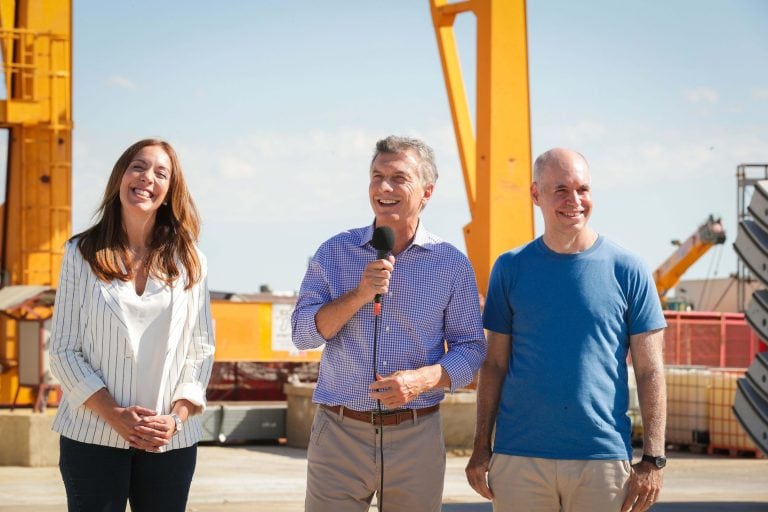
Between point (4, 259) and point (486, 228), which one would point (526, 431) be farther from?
point (4, 259)

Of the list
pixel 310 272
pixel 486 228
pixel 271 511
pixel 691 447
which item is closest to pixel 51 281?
pixel 486 228

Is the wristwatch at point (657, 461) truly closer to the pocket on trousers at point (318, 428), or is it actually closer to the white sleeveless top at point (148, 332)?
the pocket on trousers at point (318, 428)

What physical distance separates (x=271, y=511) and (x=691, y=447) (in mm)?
7674

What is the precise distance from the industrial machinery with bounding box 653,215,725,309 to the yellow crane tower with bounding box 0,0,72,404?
726 inches

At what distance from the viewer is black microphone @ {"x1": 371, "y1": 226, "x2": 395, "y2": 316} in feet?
12.9

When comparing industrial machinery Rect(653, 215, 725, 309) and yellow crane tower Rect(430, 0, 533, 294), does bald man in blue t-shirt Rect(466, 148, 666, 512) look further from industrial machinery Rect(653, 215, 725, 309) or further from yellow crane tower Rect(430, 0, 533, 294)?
industrial machinery Rect(653, 215, 725, 309)

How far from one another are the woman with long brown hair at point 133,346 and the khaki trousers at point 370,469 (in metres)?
0.48

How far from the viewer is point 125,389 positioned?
3.79 metres

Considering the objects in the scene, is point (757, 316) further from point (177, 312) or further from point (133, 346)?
point (133, 346)

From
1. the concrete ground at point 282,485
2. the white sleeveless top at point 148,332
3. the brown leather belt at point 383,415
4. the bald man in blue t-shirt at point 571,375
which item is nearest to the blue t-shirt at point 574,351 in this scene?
the bald man in blue t-shirt at point 571,375

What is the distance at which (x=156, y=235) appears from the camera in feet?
13.3

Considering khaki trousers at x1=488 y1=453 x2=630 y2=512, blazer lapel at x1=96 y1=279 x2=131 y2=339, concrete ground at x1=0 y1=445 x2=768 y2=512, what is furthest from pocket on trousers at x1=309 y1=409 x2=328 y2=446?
concrete ground at x1=0 y1=445 x2=768 y2=512

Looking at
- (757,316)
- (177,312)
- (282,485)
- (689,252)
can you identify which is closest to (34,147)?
(282,485)

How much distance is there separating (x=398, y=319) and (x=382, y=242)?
34 centimetres
